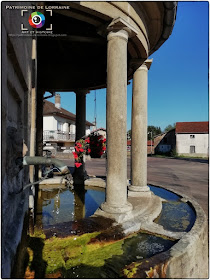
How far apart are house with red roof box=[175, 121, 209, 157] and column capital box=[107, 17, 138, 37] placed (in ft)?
126

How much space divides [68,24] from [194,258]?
675 centimetres

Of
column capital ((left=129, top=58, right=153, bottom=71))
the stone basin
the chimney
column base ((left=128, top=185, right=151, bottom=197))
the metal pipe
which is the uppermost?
the chimney

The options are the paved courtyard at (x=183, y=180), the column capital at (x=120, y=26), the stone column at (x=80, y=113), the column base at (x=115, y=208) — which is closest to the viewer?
the column capital at (x=120, y=26)

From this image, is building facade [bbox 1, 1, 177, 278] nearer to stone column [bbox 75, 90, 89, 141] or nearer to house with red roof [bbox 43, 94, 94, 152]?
stone column [bbox 75, 90, 89, 141]

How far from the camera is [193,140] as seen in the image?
3897 centimetres

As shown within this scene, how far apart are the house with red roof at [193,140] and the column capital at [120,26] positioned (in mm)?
38367

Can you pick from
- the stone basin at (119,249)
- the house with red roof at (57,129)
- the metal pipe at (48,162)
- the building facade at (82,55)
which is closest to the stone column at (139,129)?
the building facade at (82,55)

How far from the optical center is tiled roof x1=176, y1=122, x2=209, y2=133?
39.2 meters

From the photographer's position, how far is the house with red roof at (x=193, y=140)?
38.3 m

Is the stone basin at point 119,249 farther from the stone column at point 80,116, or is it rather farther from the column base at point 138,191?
the stone column at point 80,116

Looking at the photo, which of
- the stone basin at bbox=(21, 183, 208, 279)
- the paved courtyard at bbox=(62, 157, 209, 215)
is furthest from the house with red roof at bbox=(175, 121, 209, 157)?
the stone basin at bbox=(21, 183, 208, 279)

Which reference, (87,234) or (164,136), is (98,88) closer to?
(87,234)

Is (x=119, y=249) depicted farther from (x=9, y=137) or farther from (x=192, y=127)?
(x=192, y=127)

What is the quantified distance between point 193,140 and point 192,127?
287cm
